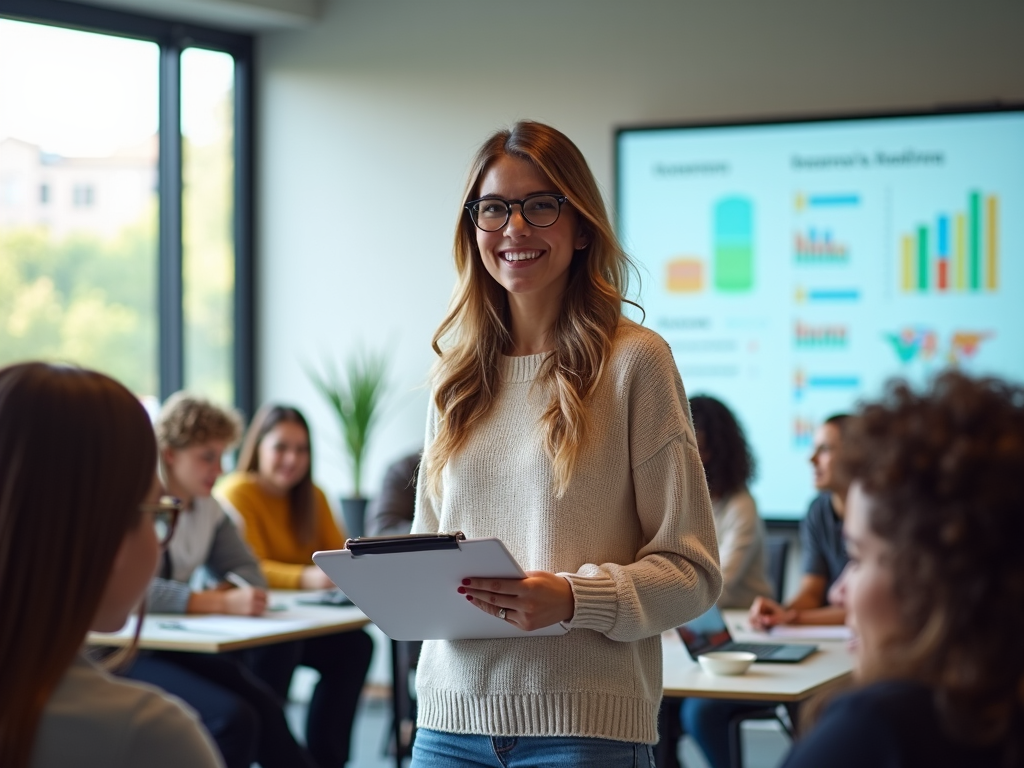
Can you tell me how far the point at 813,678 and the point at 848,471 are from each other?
1.93 m

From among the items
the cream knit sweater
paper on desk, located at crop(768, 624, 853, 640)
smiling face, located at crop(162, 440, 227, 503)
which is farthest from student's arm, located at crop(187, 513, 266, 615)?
the cream knit sweater

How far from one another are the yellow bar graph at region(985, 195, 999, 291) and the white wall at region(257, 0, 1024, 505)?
446 mm

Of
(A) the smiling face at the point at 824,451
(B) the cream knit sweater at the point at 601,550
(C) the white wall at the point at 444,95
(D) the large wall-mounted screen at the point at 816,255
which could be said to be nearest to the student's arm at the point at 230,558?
(C) the white wall at the point at 444,95

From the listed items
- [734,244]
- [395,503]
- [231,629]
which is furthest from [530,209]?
[734,244]

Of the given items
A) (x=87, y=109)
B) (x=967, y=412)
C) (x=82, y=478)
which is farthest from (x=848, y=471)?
(x=87, y=109)

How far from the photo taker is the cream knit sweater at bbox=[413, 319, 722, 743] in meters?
1.79

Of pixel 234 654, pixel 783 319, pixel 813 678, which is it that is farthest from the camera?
pixel 783 319

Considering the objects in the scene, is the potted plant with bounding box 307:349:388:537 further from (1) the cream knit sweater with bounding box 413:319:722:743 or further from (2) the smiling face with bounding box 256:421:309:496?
(1) the cream knit sweater with bounding box 413:319:722:743

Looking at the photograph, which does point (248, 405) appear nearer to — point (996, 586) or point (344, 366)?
point (344, 366)

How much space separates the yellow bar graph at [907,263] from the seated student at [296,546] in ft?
8.31

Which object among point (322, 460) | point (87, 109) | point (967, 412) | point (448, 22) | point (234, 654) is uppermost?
point (448, 22)

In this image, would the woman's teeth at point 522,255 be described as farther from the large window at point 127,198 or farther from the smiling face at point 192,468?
the large window at point 127,198

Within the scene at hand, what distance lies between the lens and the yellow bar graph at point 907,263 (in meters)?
5.16

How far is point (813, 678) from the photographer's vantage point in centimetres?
294
